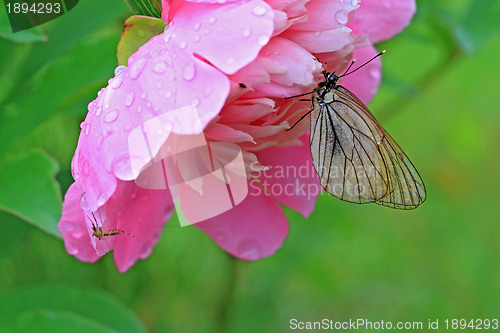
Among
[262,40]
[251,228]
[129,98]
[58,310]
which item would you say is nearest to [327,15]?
[262,40]

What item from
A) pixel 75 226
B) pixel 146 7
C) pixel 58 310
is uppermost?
pixel 146 7

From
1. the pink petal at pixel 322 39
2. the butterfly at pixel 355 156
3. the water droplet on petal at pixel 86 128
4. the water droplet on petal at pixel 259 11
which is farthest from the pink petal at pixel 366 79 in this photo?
the water droplet on petal at pixel 86 128

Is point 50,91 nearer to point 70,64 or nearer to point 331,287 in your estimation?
point 70,64

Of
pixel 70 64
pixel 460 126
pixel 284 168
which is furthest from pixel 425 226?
pixel 70 64

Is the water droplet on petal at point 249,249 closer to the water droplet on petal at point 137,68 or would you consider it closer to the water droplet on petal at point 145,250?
the water droplet on petal at point 145,250

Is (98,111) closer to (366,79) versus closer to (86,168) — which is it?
(86,168)

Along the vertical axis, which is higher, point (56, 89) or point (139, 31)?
point (139, 31)

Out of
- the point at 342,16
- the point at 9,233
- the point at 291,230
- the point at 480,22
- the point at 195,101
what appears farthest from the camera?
the point at 291,230
